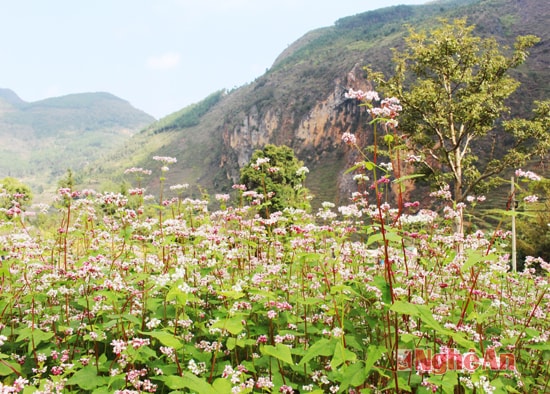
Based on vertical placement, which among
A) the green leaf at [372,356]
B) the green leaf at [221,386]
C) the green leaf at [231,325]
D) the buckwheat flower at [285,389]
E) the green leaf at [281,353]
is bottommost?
the buckwheat flower at [285,389]

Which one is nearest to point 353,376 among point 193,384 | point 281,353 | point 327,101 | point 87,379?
point 281,353

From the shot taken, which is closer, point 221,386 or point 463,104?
point 221,386

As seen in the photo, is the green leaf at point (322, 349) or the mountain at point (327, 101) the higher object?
the mountain at point (327, 101)

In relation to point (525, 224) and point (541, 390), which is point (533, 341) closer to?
point (541, 390)

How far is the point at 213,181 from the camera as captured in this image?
531 ft

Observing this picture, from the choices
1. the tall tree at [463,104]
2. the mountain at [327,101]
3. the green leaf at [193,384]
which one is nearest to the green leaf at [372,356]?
the green leaf at [193,384]

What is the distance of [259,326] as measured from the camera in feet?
13.7

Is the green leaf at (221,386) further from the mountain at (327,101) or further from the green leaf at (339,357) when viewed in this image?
the mountain at (327,101)

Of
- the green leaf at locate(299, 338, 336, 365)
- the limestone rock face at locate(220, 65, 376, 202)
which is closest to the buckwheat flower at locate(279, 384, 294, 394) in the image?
the green leaf at locate(299, 338, 336, 365)

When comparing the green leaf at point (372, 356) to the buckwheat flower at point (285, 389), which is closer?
the green leaf at point (372, 356)

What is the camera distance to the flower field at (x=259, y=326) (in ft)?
9.37

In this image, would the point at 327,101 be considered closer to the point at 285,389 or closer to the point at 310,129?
the point at 310,129

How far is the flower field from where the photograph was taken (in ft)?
9.37

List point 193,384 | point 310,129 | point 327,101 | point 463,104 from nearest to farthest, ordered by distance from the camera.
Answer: point 193,384 → point 463,104 → point 327,101 → point 310,129
